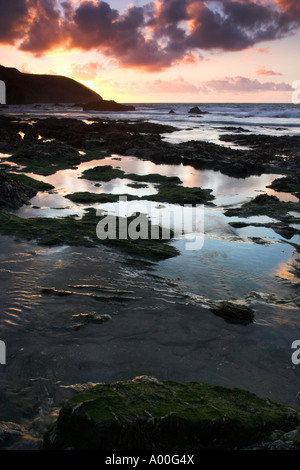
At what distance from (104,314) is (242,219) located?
5.12 meters

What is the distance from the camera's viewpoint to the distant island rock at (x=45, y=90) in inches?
4513

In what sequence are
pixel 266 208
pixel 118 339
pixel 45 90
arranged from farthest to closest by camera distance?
pixel 45 90 → pixel 266 208 → pixel 118 339

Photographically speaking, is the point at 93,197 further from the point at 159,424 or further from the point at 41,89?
the point at 41,89

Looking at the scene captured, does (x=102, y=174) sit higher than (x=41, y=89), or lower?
lower

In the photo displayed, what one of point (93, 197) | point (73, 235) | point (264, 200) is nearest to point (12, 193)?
point (93, 197)

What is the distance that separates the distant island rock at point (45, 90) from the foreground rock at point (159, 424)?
89166 mm

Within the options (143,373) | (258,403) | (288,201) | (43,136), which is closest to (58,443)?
(143,373)

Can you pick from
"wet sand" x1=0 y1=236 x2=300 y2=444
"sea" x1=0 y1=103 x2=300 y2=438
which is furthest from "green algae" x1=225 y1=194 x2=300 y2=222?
"wet sand" x1=0 y1=236 x2=300 y2=444

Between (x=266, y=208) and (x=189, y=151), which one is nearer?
(x=266, y=208)

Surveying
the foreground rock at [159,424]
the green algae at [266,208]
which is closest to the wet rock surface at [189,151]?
the green algae at [266,208]

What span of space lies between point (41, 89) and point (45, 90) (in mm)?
2505

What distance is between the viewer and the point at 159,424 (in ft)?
7.12

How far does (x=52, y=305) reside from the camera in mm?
4207

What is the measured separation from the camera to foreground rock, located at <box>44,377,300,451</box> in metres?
2.13
